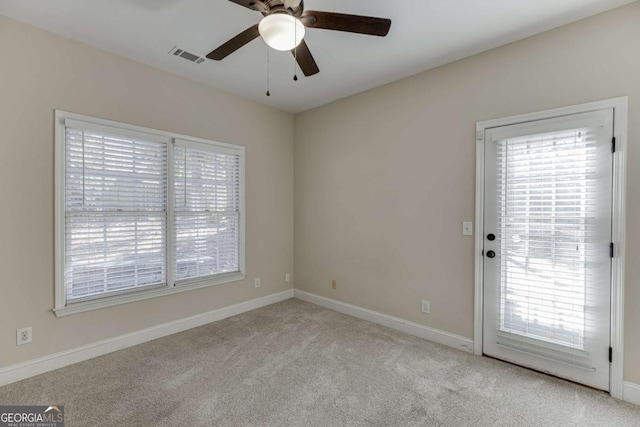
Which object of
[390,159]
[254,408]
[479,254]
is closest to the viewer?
[254,408]

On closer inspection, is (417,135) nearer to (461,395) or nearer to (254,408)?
(461,395)

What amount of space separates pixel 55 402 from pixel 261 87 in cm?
339

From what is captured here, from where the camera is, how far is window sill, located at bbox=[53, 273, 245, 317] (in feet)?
8.13

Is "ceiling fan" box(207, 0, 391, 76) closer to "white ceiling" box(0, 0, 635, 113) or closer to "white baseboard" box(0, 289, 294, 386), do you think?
"white ceiling" box(0, 0, 635, 113)

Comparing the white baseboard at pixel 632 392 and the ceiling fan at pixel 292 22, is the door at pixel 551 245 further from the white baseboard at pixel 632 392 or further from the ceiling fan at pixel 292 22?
the ceiling fan at pixel 292 22

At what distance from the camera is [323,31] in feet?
7.71

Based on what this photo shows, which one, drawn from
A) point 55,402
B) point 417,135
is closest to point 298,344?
point 55,402

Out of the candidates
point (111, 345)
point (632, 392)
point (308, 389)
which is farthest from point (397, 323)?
point (111, 345)

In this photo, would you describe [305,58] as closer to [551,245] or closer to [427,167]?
[427,167]

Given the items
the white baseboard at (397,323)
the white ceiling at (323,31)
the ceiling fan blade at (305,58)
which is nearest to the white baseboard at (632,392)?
the white baseboard at (397,323)

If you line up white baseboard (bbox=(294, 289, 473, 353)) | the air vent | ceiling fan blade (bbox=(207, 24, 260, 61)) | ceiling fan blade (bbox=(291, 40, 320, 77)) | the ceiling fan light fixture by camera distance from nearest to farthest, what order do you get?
the ceiling fan light fixture → ceiling fan blade (bbox=(207, 24, 260, 61)) → ceiling fan blade (bbox=(291, 40, 320, 77)) → the air vent → white baseboard (bbox=(294, 289, 473, 353))

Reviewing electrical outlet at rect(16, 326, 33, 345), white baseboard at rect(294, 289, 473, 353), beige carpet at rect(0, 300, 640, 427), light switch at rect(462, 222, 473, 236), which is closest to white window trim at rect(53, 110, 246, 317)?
electrical outlet at rect(16, 326, 33, 345)

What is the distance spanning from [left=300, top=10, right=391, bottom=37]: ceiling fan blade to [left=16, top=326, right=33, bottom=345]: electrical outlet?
10.2 feet

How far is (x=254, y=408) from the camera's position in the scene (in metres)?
1.95
